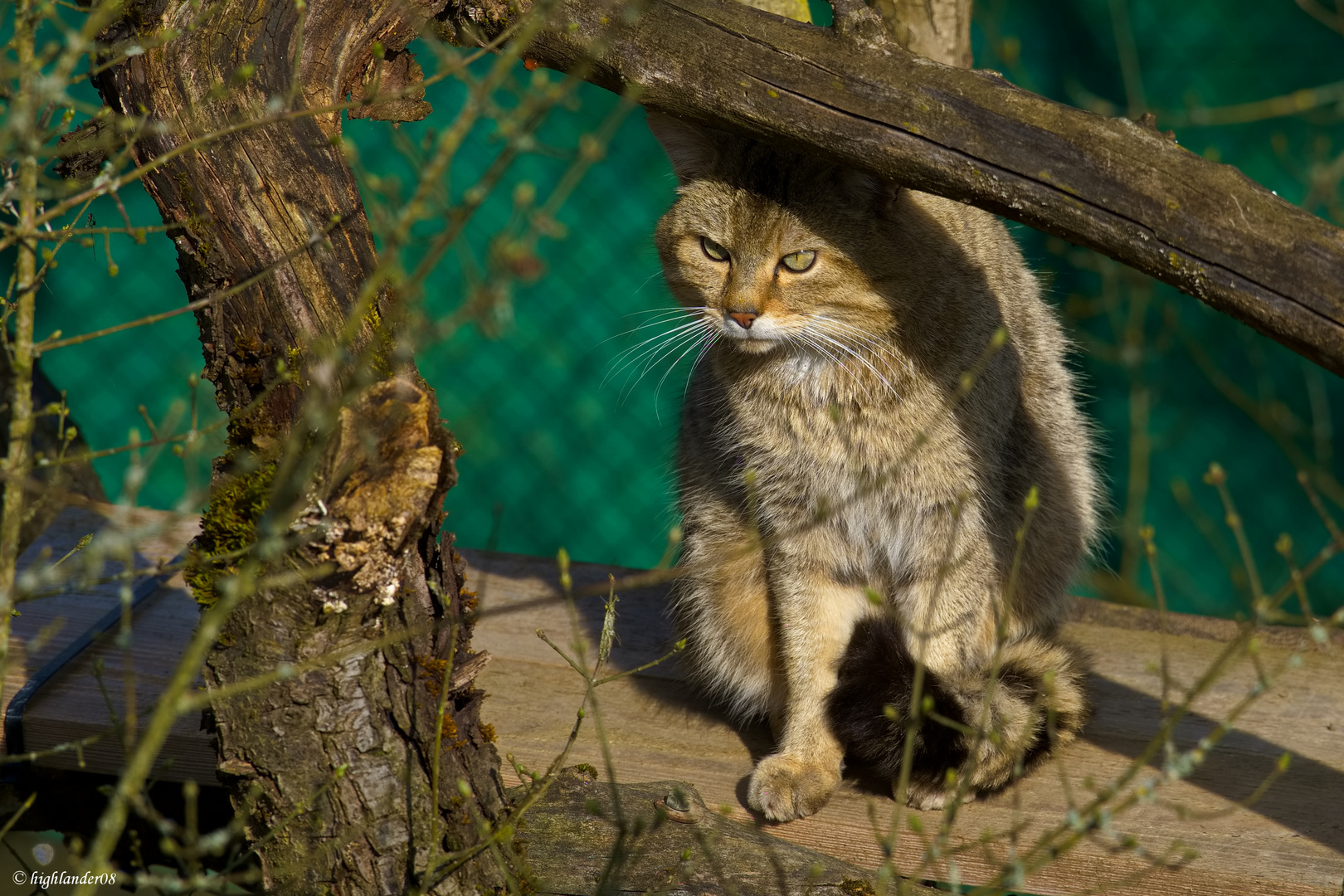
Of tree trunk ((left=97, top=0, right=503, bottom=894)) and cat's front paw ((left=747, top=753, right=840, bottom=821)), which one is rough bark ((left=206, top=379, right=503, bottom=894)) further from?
cat's front paw ((left=747, top=753, right=840, bottom=821))

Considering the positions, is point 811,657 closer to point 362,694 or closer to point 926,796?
point 926,796

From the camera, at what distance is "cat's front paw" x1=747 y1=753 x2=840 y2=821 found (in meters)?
1.96

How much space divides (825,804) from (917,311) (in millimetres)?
907

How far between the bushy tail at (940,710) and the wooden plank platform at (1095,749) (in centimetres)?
7

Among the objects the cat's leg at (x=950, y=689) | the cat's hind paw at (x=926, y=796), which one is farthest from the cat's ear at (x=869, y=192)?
the cat's hind paw at (x=926, y=796)

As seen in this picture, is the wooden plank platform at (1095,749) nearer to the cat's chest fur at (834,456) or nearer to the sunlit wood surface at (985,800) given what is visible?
the sunlit wood surface at (985,800)

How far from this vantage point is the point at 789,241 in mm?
2072

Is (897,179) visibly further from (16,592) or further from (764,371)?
(16,592)

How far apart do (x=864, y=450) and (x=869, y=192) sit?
1.54 feet

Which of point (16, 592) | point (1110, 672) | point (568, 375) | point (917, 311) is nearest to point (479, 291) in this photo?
point (16, 592)

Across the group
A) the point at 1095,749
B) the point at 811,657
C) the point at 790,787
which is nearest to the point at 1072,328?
the point at 1095,749

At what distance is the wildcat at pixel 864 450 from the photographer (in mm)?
2043

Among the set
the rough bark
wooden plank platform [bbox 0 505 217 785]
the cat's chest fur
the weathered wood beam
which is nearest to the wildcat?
the cat's chest fur

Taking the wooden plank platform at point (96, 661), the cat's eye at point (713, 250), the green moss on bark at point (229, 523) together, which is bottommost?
the wooden plank platform at point (96, 661)
